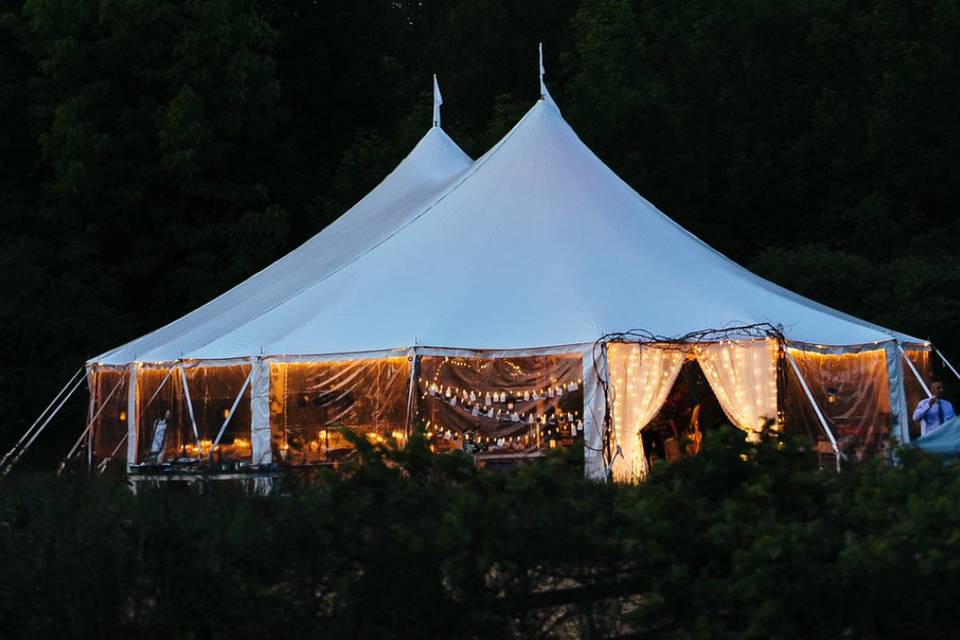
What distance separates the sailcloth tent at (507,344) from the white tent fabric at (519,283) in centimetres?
2

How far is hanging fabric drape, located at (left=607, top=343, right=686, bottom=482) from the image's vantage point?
12227 millimetres

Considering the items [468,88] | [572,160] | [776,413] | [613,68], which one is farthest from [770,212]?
[776,413]

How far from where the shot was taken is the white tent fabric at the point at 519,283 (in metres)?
12.6

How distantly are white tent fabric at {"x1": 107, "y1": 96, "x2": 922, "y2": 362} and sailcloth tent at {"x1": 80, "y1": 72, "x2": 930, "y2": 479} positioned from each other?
0.02 metres

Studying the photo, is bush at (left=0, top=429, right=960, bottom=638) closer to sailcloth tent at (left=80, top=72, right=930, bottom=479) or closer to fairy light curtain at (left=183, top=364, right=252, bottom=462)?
sailcloth tent at (left=80, top=72, right=930, bottom=479)

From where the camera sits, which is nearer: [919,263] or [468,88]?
[919,263]

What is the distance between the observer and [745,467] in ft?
13.9

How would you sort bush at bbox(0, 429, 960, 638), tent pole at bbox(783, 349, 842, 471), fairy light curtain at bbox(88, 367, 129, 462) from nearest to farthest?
bush at bbox(0, 429, 960, 638), tent pole at bbox(783, 349, 842, 471), fairy light curtain at bbox(88, 367, 129, 462)

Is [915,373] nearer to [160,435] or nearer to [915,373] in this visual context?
[915,373]

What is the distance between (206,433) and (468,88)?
2187 centimetres

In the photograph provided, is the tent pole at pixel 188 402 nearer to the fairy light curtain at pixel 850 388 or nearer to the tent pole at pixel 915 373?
the fairy light curtain at pixel 850 388

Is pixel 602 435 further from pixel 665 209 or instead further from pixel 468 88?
pixel 468 88

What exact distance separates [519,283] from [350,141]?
15.3m

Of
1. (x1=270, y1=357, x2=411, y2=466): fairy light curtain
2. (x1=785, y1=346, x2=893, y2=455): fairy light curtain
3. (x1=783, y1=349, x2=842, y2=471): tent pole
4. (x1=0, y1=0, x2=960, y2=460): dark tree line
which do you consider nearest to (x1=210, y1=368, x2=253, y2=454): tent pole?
(x1=270, y1=357, x2=411, y2=466): fairy light curtain
